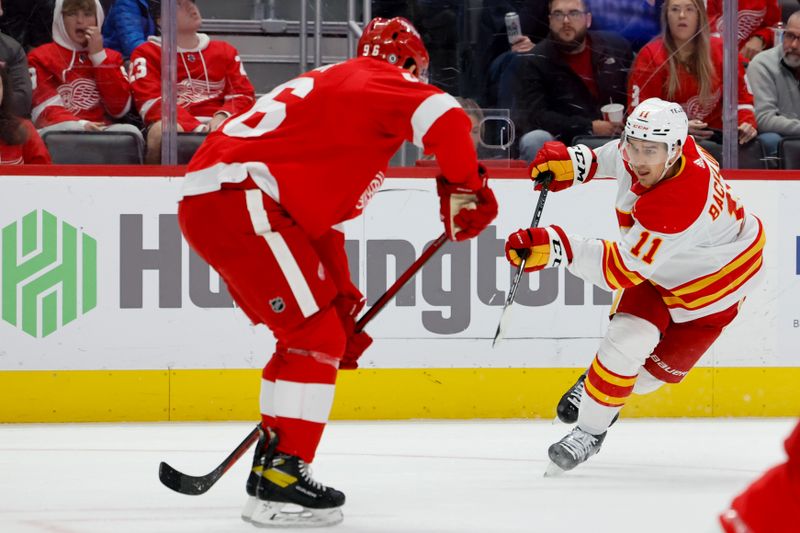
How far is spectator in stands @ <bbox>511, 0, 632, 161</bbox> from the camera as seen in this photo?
467 cm

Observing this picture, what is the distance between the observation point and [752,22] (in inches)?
189

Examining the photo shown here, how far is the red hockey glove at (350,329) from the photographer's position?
9.20 ft

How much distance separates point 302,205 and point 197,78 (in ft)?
6.72

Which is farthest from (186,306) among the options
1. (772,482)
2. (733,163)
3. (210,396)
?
(772,482)

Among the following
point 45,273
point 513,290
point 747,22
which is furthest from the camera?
point 747,22

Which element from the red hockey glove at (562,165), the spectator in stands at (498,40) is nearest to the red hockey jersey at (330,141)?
the red hockey glove at (562,165)

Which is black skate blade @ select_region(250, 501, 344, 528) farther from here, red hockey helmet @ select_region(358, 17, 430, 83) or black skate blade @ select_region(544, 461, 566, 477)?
red hockey helmet @ select_region(358, 17, 430, 83)

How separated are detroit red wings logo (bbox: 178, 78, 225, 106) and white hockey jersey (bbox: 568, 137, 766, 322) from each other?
1.53 metres

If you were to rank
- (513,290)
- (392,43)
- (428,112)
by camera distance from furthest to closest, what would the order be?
(513,290), (392,43), (428,112)

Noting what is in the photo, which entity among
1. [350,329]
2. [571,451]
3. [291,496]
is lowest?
[571,451]

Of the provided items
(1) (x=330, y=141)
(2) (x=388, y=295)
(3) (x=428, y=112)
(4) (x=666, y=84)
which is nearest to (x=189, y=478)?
(2) (x=388, y=295)

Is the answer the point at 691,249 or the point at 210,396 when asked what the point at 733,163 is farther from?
the point at 210,396

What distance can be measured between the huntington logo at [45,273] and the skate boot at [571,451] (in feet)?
5.95

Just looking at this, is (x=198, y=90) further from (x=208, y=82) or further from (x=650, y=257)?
(x=650, y=257)
